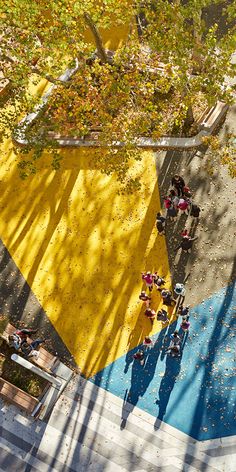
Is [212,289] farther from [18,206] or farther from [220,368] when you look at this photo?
[18,206]

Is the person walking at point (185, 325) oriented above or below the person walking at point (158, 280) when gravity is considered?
below

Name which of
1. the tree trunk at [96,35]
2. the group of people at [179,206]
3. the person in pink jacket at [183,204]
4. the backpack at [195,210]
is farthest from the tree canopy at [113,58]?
the backpack at [195,210]

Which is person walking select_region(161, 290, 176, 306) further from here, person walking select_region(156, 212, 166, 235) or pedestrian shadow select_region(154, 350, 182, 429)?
person walking select_region(156, 212, 166, 235)

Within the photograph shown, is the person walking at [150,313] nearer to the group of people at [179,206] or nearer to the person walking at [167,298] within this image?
the person walking at [167,298]

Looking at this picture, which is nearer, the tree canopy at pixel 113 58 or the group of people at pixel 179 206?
the tree canopy at pixel 113 58

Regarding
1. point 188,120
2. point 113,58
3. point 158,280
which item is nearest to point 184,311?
point 158,280

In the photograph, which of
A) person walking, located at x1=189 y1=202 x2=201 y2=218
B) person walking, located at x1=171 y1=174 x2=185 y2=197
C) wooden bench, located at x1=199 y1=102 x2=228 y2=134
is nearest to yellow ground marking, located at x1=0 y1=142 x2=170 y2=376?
person walking, located at x1=171 y1=174 x2=185 y2=197

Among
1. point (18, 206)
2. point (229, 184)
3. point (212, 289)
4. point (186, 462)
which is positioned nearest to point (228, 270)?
point (212, 289)
